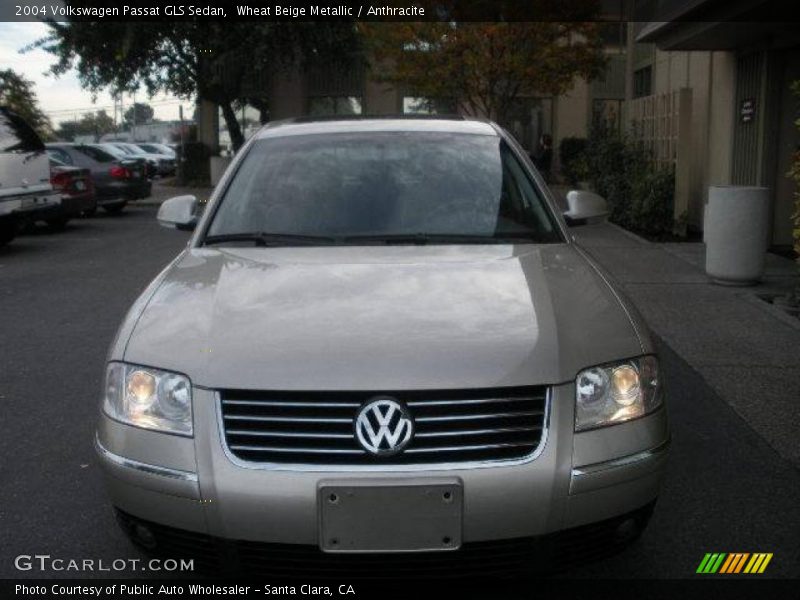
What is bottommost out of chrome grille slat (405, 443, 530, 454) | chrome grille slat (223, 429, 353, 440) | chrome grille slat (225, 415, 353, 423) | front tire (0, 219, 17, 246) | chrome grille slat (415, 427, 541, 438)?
front tire (0, 219, 17, 246)

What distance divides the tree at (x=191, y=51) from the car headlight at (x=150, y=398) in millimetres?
22936

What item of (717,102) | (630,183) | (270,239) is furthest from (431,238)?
(630,183)

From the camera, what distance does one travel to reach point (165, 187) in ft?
96.7

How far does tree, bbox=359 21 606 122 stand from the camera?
19.3 metres

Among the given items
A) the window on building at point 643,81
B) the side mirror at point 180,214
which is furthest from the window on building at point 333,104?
the side mirror at point 180,214

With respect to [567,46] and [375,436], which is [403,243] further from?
[567,46]

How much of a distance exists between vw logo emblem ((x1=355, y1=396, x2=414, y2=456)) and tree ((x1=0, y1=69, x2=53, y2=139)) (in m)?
40.4

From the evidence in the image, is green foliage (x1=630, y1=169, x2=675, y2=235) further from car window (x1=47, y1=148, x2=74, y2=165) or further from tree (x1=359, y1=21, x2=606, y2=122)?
car window (x1=47, y1=148, x2=74, y2=165)

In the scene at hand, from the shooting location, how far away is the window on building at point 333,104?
32719mm

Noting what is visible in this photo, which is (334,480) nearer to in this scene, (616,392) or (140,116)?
(616,392)

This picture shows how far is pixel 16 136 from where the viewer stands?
1268 centimetres

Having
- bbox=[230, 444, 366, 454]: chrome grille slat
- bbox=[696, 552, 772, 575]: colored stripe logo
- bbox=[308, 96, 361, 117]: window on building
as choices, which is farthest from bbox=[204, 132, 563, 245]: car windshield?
bbox=[308, 96, 361, 117]: window on building

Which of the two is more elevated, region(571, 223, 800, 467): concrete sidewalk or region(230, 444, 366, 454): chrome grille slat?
region(230, 444, 366, 454): chrome grille slat

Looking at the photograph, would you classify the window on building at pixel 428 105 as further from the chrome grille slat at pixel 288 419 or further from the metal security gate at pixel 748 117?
the chrome grille slat at pixel 288 419
